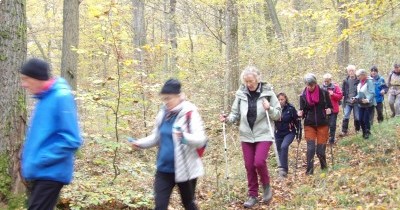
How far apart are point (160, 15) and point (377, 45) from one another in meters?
18.7

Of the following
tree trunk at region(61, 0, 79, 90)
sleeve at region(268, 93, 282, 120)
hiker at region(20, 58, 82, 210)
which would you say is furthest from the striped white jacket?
tree trunk at region(61, 0, 79, 90)

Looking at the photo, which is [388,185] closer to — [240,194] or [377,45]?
[240,194]

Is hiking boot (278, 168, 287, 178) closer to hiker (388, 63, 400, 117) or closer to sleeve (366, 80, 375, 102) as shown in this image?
sleeve (366, 80, 375, 102)

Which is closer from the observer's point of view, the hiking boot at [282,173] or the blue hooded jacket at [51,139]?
the blue hooded jacket at [51,139]

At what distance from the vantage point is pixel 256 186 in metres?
7.48

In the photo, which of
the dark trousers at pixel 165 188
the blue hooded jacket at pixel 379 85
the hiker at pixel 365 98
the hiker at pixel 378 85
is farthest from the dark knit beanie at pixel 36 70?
the blue hooded jacket at pixel 379 85

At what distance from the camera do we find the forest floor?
7078 mm

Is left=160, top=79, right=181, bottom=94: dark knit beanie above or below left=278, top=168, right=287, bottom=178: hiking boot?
above

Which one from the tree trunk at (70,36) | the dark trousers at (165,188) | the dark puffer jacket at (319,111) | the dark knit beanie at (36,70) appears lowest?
the dark trousers at (165,188)

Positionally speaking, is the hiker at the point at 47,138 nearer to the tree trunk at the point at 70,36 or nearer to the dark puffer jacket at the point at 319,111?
the dark puffer jacket at the point at 319,111

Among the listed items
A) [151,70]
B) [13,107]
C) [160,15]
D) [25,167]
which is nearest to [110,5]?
[13,107]

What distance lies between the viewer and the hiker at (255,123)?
7.23m

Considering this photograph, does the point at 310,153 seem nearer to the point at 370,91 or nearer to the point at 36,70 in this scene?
the point at 370,91

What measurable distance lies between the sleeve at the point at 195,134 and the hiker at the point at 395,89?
1113 cm
